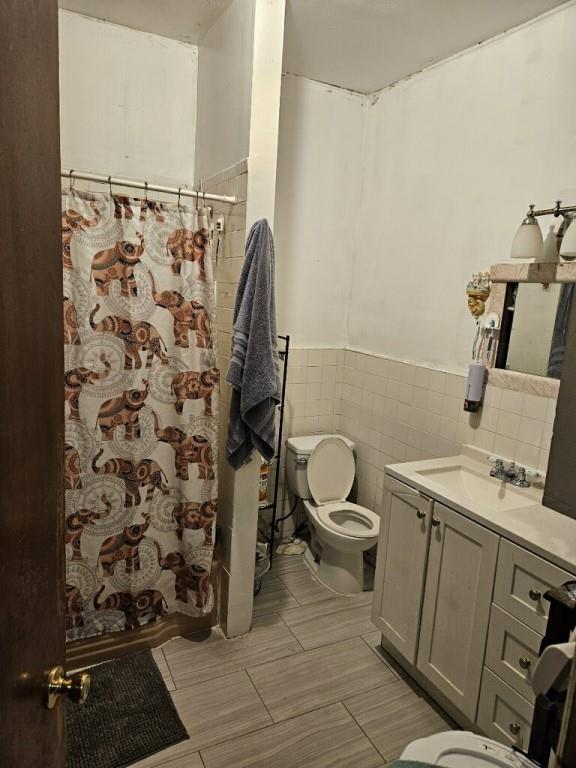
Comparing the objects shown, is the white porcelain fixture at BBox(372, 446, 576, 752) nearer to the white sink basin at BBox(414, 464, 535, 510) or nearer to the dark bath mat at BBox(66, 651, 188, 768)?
the white sink basin at BBox(414, 464, 535, 510)

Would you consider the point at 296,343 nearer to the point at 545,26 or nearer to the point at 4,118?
the point at 545,26

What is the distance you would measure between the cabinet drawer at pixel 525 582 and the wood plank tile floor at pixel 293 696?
0.68 metres

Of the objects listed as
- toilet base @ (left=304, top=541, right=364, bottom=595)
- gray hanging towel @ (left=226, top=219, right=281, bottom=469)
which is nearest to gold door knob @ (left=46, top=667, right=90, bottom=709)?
gray hanging towel @ (left=226, top=219, right=281, bottom=469)

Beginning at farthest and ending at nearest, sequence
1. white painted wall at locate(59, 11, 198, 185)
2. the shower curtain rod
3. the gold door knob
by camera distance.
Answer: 1. white painted wall at locate(59, 11, 198, 185)
2. the shower curtain rod
3. the gold door knob

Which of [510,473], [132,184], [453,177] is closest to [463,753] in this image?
[510,473]

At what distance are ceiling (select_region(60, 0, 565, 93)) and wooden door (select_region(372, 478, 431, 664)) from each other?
80.9 inches

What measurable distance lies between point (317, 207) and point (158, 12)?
1.26 m

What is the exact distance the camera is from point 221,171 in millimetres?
2256

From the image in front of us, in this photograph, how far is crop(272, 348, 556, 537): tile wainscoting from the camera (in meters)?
2.16

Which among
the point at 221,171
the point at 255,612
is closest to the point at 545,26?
the point at 221,171

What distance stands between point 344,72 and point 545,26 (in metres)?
1.07

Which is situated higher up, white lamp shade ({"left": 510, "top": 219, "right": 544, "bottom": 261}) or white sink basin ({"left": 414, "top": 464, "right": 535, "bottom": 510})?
white lamp shade ({"left": 510, "top": 219, "right": 544, "bottom": 261})

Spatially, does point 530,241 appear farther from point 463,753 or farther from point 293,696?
point 293,696

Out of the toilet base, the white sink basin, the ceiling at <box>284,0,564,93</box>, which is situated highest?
the ceiling at <box>284,0,564,93</box>
